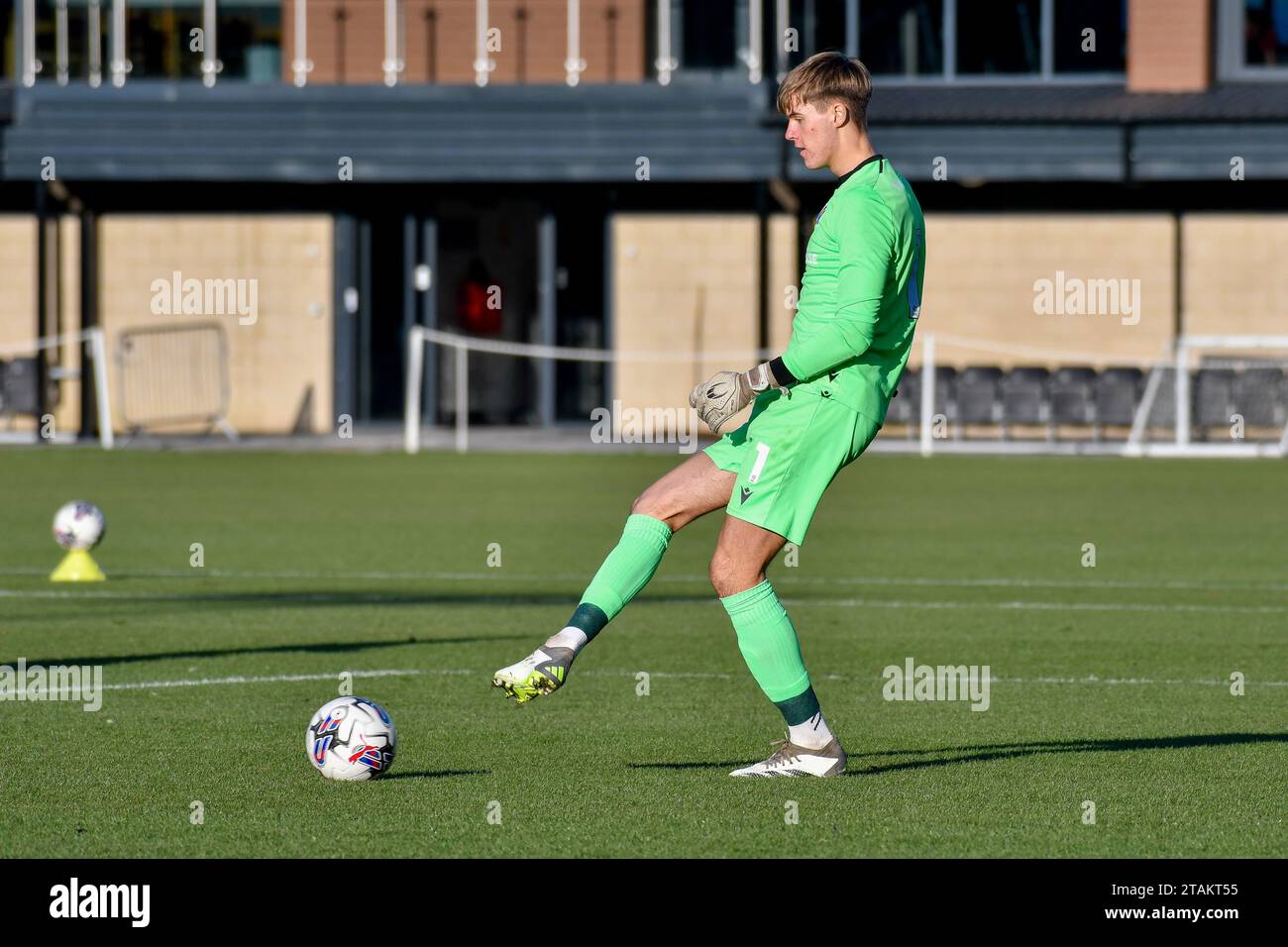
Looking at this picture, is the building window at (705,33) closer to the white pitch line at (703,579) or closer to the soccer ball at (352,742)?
the white pitch line at (703,579)

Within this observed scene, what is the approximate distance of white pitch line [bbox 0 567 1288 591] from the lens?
14.4 m

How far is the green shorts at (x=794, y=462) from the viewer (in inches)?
283

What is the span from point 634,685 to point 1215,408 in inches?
812

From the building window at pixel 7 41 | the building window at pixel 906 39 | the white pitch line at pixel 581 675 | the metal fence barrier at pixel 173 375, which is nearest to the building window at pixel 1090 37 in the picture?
the building window at pixel 906 39

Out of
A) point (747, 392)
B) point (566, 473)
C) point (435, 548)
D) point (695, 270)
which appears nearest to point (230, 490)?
point (566, 473)

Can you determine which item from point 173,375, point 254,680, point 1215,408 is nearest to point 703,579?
point 254,680

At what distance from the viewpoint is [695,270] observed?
33188 mm

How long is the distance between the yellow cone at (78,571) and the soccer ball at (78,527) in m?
0.14

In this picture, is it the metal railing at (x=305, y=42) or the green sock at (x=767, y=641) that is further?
the metal railing at (x=305, y=42)

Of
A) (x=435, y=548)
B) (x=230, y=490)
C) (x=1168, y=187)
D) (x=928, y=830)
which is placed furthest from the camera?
(x=1168, y=187)

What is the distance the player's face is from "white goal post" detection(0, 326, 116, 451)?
23508 mm

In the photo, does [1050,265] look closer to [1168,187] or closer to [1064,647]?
[1168,187]

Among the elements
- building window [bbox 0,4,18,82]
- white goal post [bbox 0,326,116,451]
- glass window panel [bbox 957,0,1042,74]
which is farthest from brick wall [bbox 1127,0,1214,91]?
building window [bbox 0,4,18,82]

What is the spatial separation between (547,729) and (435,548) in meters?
8.10
